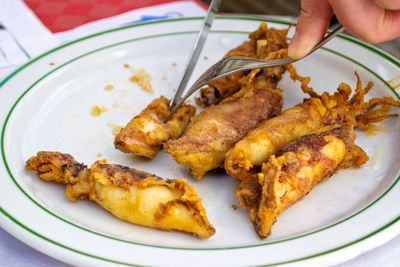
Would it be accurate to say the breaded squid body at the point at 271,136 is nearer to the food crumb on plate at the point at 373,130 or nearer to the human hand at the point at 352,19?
the food crumb on plate at the point at 373,130

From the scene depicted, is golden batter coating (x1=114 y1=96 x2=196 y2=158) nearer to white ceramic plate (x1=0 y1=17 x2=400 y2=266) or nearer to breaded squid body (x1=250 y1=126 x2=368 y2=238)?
white ceramic plate (x1=0 y1=17 x2=400 y2=266)

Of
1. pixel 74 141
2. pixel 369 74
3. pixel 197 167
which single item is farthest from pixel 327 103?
pixel 74 141

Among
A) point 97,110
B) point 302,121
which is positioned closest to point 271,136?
point 302,121

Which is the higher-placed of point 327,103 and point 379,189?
point 327,103

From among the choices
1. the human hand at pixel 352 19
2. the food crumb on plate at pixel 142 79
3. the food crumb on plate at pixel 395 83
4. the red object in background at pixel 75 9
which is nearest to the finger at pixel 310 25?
the human hand at pixel 352 19

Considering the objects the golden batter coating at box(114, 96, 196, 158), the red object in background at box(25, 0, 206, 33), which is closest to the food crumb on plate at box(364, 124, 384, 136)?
the golden batter coating at box(114, 96, 196, 158)

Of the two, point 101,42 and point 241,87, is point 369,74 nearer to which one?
point 241,87
